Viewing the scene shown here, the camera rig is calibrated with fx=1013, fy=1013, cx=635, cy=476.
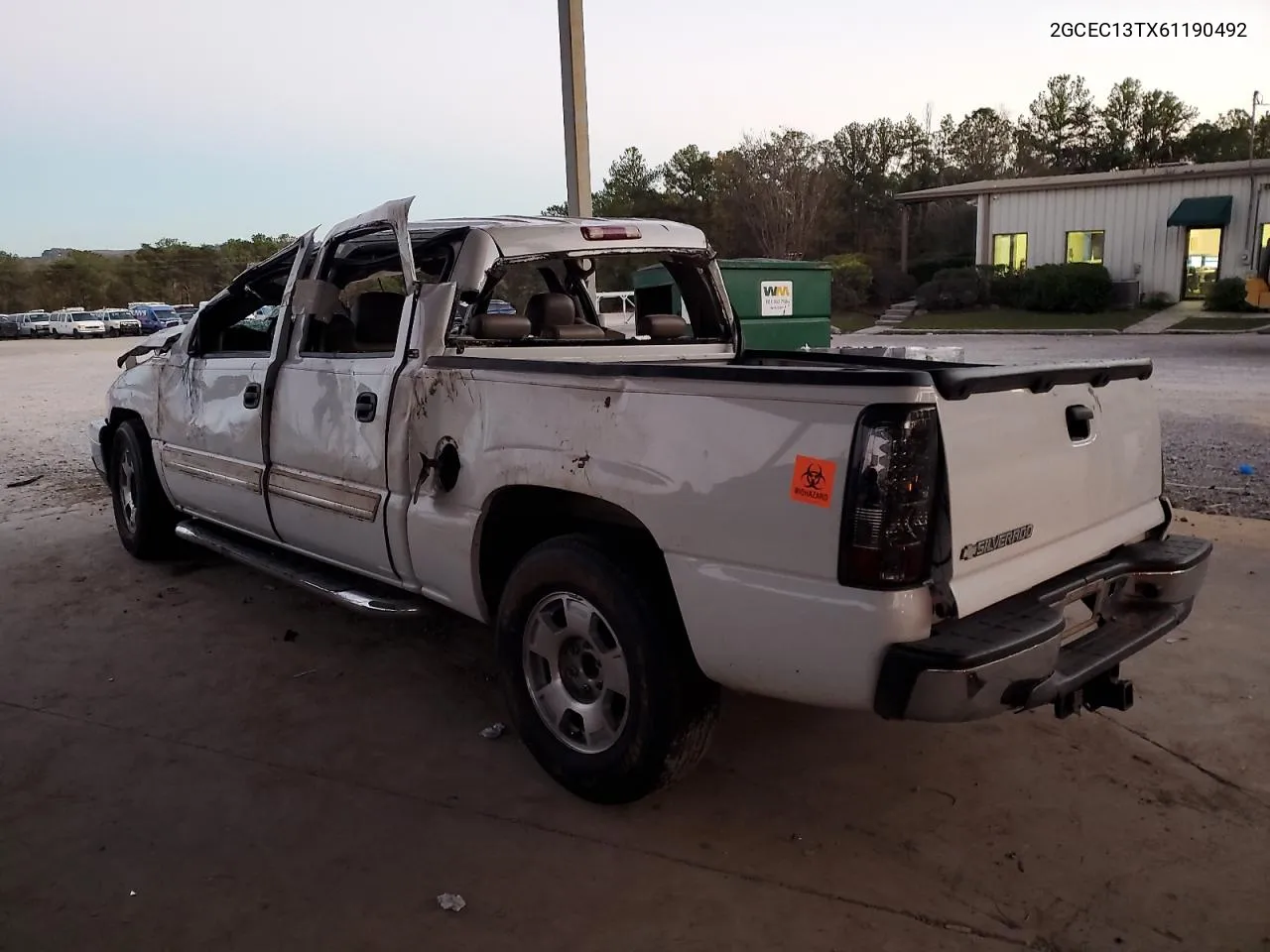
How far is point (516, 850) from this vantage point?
10.1ft

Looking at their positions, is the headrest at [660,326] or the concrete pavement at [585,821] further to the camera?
the headrest at [660,326]

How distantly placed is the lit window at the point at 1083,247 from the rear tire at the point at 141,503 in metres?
30.5

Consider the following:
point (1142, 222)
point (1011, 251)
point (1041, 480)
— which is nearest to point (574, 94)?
point (1041, 480)

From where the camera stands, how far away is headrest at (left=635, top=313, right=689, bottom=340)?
4.84 metres

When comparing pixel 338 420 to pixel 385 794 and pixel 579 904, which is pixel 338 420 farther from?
pixel 579 904

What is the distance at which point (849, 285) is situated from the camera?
110ft

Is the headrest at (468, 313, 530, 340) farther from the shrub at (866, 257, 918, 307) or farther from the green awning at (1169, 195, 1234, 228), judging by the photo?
the shrub at (866, 257, 918, 307)

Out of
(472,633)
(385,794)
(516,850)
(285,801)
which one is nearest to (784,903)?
(516,850)

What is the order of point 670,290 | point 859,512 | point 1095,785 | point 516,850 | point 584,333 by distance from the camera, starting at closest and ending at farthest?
point 859,512 → point 516,850 → point 1095,785 → point 584,333 → point 670,290

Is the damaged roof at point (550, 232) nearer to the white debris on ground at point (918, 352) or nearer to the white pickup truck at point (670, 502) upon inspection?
the white pickup truck at point (670, 502)

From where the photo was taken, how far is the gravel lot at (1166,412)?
765 centimetres

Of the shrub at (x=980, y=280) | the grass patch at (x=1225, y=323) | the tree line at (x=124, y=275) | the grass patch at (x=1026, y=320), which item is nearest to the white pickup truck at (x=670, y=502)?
the grass patch at (x=1225, y=323)

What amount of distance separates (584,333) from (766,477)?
2.07m

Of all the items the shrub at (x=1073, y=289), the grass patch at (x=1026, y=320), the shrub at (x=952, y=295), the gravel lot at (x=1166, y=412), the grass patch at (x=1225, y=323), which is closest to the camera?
the gravel lot at (x=1166, y=412)
